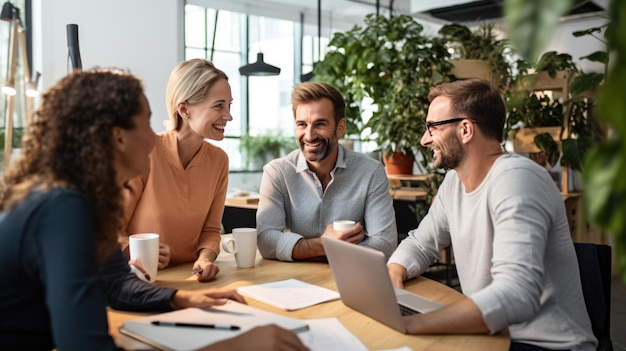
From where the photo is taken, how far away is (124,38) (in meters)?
5.99

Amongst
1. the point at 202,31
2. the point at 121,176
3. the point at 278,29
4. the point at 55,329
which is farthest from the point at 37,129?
the point at 278,29

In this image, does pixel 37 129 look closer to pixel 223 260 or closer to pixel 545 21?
pixel 545 21

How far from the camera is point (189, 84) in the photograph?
2150 mm

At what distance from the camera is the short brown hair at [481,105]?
1781 mm

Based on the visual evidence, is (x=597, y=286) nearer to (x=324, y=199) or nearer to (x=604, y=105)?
(x=324, y=199)

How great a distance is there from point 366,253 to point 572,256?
2.10 feet

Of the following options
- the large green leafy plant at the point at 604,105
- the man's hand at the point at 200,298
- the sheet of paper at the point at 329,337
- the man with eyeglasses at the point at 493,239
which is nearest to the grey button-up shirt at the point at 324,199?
the man with eyeglasses at the point at 493,239

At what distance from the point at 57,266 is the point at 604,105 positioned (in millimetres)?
→ 845

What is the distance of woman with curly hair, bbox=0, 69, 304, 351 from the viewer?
980mm

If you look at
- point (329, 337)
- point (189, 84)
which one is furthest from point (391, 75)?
point (329, 337)

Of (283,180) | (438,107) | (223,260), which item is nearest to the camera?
(438,107)

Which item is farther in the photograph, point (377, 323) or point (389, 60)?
point (389, 60)

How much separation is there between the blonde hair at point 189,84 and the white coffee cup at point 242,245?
20.4 inches

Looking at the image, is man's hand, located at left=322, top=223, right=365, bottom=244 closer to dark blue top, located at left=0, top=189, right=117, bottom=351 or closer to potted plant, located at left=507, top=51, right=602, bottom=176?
dark blue top, located at left=0, top=189, right=117, bottom=351
